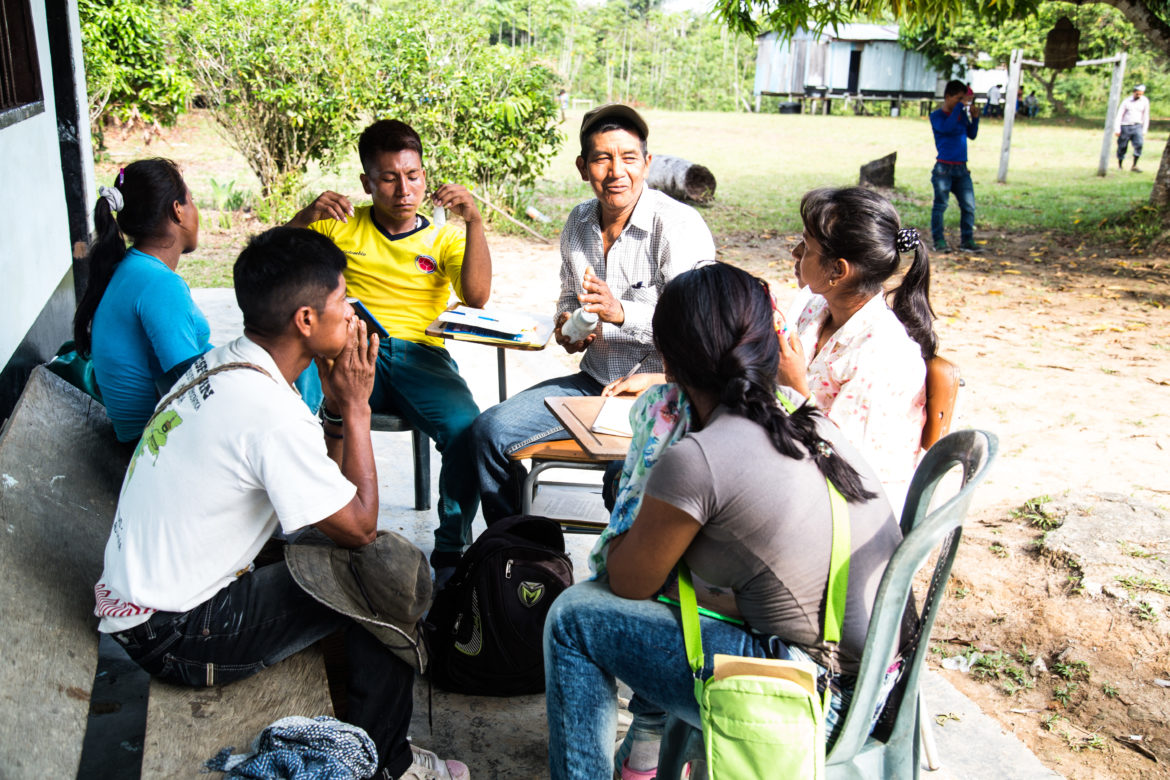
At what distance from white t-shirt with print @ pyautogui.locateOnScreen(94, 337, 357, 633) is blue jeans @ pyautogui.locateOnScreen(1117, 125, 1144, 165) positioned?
64.5ft

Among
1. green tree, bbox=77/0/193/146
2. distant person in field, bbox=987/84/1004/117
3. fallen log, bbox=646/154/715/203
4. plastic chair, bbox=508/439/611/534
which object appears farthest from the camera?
distant person in field, bbox=987/84/1004/117

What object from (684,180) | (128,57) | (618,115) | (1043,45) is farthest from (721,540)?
(1043,45)

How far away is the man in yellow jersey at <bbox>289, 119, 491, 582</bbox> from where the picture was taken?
3557 mm

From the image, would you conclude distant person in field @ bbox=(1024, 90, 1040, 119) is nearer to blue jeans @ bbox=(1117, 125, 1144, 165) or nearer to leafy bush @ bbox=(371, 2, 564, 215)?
blue jeans @ bbox=(1117, 125, 1144, 165)

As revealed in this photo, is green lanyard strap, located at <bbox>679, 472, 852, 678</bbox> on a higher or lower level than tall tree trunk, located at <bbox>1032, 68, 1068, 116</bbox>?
lower

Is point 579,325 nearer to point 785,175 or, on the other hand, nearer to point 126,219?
point 126,219

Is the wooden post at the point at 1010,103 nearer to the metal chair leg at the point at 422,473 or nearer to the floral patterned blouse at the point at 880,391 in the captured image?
the metal chair leg at the point at 422,473

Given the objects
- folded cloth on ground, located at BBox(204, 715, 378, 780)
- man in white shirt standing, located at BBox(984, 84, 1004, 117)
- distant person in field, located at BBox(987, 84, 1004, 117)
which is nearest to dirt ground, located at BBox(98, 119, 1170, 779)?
folded cloth on ground, located at BBox(204, 715, 378, 780)

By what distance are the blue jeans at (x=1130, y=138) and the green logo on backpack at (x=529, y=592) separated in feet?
62.1

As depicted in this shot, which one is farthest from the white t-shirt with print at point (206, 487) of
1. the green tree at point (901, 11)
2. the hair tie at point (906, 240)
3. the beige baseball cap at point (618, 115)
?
the green tree at point (901, 11)

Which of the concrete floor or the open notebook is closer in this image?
the concrete floor

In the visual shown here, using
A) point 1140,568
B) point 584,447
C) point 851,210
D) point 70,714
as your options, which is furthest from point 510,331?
point 1140,568

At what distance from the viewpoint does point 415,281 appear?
3.86 metres

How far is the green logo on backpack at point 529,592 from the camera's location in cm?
278
